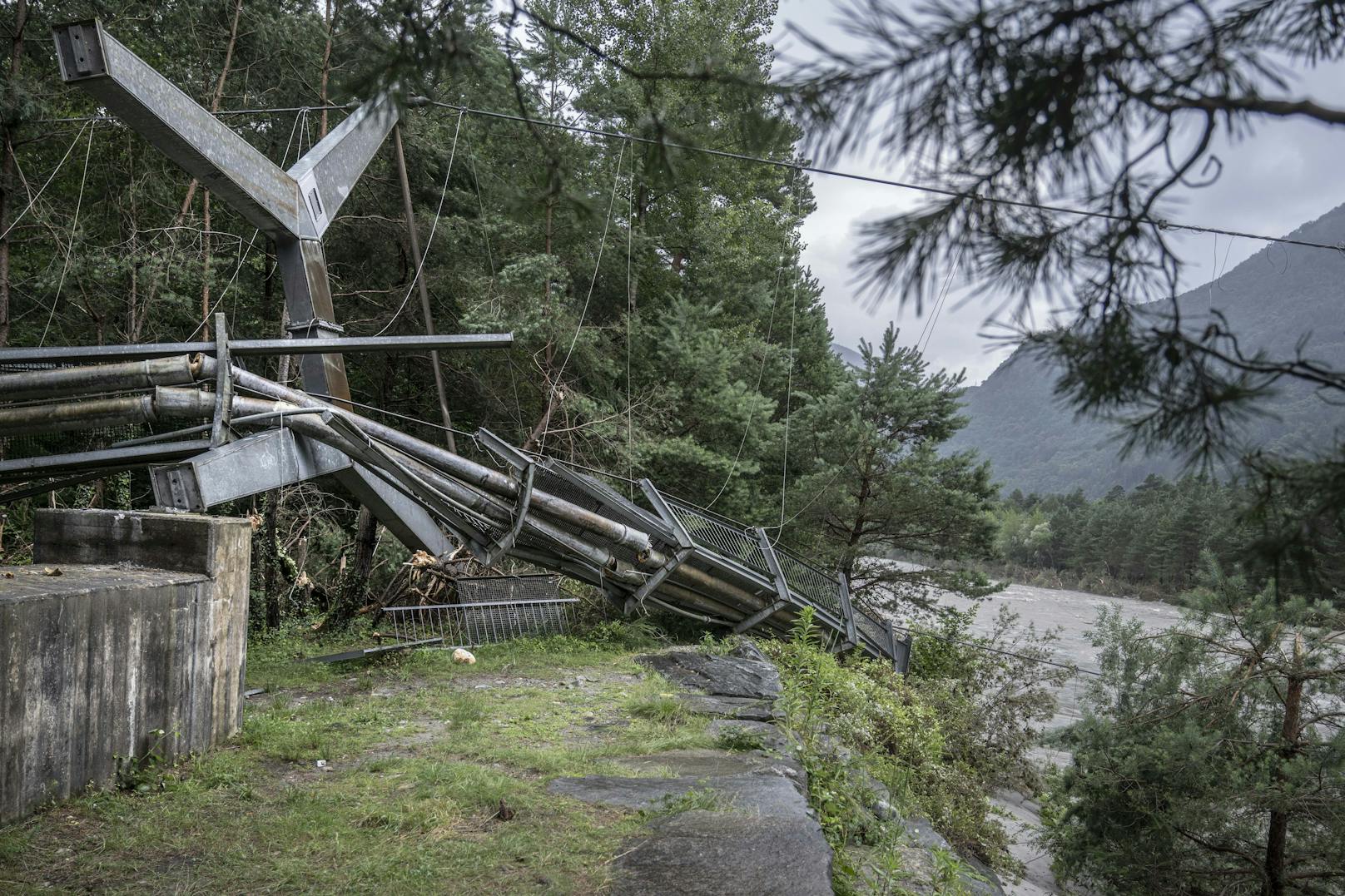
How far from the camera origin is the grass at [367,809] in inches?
143

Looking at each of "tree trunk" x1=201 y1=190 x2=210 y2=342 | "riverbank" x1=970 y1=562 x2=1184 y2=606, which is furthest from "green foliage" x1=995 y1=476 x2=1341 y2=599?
"tree trunk" x1=201 y1=190 x2=210 y2=342

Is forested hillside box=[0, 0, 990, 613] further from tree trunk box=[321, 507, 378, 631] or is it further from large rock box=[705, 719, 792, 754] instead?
large rock box=[705, 719, 792, 754]

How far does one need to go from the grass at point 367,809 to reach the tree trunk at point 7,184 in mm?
6598

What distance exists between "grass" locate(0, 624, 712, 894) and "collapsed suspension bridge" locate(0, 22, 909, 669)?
206 centimetres

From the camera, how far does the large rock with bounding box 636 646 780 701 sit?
27.6 feet

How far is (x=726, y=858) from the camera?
3.89 m

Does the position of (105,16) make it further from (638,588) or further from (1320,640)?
(1320,640)

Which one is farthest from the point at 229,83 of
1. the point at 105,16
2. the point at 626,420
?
the point at 626,420

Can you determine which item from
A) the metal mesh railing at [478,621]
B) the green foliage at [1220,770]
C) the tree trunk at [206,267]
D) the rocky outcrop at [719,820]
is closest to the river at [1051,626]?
the green foliage at [1220,770]

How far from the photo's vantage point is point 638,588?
34.6 feet

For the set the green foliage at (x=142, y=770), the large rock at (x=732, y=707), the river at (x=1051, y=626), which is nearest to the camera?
the green foliage at (x=142, y=770)

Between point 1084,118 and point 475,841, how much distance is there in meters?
3.89

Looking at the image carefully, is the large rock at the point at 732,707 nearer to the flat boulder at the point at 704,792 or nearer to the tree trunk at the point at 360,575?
the flat boulder at the point at 704,792

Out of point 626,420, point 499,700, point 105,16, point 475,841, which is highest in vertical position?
point 105,16
